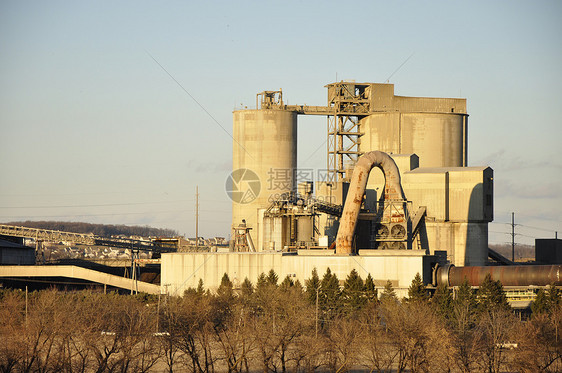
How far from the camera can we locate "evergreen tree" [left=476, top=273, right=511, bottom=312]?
6094 centimetres

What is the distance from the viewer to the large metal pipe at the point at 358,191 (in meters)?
70.8

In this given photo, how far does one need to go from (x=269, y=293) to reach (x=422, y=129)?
133 ft

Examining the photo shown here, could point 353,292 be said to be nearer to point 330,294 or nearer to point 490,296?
point 330,294

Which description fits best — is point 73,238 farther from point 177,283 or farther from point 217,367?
point 217,367

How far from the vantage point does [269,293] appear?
208 feet

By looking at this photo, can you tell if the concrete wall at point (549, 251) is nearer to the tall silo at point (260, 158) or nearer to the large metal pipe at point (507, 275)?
the tall silo at point (260, 158)

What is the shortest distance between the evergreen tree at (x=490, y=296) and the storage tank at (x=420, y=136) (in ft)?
112

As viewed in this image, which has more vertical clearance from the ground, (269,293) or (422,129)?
(422,129)

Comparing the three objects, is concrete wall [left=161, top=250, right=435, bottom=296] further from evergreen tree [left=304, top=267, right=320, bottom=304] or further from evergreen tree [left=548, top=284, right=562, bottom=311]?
evergreen tree [left=548, top=284, right=562, bottom=311]

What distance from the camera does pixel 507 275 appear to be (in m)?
65.6

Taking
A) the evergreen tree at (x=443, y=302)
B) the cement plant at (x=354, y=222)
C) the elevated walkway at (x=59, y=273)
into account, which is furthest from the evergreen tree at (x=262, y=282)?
the elevated walkway at (x=59, y=273)

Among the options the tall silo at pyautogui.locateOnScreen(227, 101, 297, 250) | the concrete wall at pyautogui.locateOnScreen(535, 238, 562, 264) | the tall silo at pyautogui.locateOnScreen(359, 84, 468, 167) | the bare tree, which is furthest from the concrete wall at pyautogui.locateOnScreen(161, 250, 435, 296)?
the concrete wall at pyautogui.locateOnScreen(535, 238, 562, 264)

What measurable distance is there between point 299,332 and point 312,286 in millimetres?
17938

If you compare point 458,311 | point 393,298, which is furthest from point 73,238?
point 458,311
